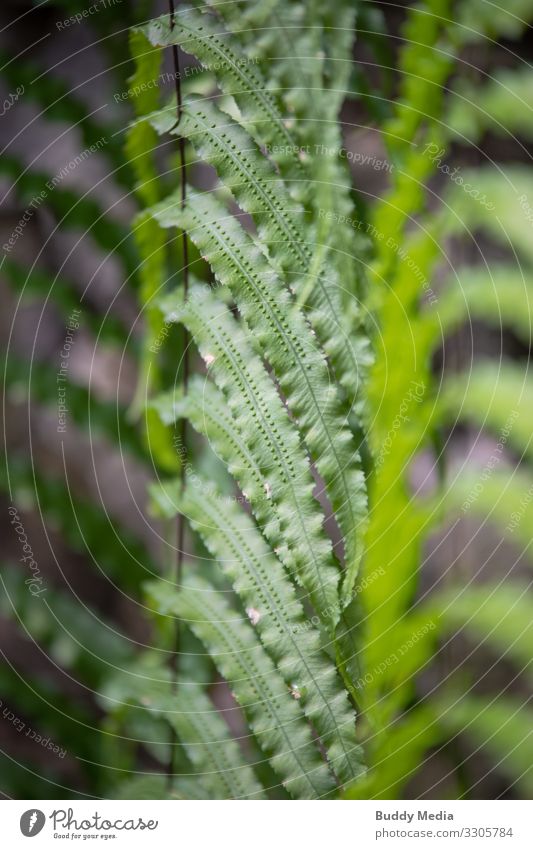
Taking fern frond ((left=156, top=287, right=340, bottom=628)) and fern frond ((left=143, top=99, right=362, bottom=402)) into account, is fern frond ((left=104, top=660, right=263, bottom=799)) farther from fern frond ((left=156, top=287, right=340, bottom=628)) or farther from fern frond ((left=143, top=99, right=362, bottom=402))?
fern frond ((left=143, top=99, right=362, bottom=402))

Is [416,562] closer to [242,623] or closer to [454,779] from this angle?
[242,623]

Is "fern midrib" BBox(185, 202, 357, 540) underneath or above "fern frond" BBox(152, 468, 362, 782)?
above

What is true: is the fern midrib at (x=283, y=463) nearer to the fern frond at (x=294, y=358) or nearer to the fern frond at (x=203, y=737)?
the fern frond at (x=294, y=358)

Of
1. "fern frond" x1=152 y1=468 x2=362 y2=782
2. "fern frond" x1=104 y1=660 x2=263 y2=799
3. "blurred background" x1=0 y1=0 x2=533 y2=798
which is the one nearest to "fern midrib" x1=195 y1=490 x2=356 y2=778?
"fern frond" x1=152 y1=468 x2=362 y2=782

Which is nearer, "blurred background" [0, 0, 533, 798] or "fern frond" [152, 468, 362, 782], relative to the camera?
"fern frond" [152, 468, 362, 782]

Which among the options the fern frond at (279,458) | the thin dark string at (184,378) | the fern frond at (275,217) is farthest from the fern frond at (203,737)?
the fern frond at (275,217)

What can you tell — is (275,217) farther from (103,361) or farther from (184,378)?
(103,361)

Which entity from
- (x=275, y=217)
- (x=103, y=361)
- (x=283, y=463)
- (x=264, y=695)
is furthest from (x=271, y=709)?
(x=103, y=361)
